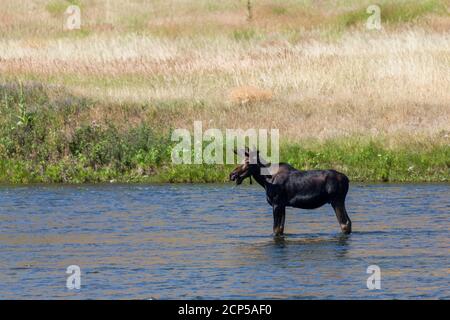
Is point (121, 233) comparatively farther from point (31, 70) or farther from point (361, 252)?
point (31, 70)

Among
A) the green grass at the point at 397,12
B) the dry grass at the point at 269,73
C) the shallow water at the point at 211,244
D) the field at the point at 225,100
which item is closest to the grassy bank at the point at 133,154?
the field at the point at 225,100

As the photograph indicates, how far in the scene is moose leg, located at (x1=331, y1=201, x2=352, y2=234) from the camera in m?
20.2

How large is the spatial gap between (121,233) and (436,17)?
29.9 m

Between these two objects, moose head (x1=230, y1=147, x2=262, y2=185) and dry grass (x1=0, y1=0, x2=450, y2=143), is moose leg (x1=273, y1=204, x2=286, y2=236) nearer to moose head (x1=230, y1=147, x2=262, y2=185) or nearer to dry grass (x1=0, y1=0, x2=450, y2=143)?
moose head (x1=230, y1=147, x2=262, y2=185)

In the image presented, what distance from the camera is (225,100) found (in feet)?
109

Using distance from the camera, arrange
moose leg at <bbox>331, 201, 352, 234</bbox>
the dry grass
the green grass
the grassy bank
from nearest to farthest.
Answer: moose leg at <bbox>331, 201, 352, 234</bbox> → the grassy bank → the dry grass → the green grass

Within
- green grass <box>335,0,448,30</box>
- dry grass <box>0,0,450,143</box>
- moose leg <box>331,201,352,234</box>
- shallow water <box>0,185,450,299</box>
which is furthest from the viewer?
green grass <box>335,0,448,30</box>

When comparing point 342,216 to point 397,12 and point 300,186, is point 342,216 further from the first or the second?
point 397,12

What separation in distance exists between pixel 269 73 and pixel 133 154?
24.5ft

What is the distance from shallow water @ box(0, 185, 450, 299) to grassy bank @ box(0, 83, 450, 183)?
928mm

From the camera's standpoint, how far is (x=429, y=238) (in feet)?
66.9

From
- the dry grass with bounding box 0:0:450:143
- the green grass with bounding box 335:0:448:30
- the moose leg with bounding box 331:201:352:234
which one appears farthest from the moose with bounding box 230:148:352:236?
the green grass with bounding box 335:0:448:30

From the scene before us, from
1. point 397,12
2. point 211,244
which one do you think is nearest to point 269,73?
point 211,244
